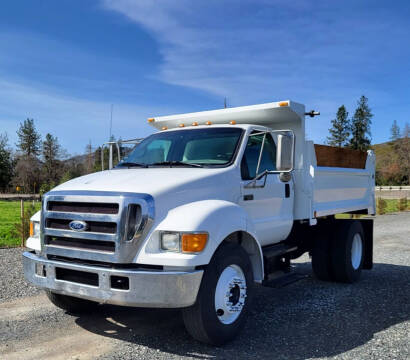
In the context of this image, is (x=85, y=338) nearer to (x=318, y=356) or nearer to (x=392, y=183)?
(x=318, y=356)

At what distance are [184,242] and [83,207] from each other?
107 centimetres

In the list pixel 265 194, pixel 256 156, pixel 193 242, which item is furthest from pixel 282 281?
pixel 193 242

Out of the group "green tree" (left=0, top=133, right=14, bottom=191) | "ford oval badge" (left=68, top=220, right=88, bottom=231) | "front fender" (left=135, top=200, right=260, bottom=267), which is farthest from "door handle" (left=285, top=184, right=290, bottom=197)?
"green tree" (left=0, top=133, right=14, bottom=191)

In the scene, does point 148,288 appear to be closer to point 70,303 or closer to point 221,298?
point 221,298

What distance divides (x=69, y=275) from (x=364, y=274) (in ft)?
19.0

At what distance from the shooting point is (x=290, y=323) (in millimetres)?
5121

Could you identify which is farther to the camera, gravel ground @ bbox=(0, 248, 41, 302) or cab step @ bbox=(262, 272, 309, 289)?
gravel ground @ bbox=(0, 248, 41, 302)

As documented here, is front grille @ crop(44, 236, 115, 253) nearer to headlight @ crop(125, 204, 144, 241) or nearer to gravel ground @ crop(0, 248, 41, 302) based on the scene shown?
headlight @ crop(125, 204, 144, 241)

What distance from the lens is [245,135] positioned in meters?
5.24

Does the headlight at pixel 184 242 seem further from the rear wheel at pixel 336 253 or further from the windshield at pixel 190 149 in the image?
the rear wheel at pixel 336 253

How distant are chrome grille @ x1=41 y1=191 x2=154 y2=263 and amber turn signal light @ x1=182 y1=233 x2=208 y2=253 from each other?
36cm

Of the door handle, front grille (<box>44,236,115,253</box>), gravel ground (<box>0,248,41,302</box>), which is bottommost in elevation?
gravel ground (<box>0,248,41,302</box>)

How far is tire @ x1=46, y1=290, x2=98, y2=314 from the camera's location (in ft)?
17.0

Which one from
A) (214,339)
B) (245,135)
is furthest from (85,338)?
(245,135)
